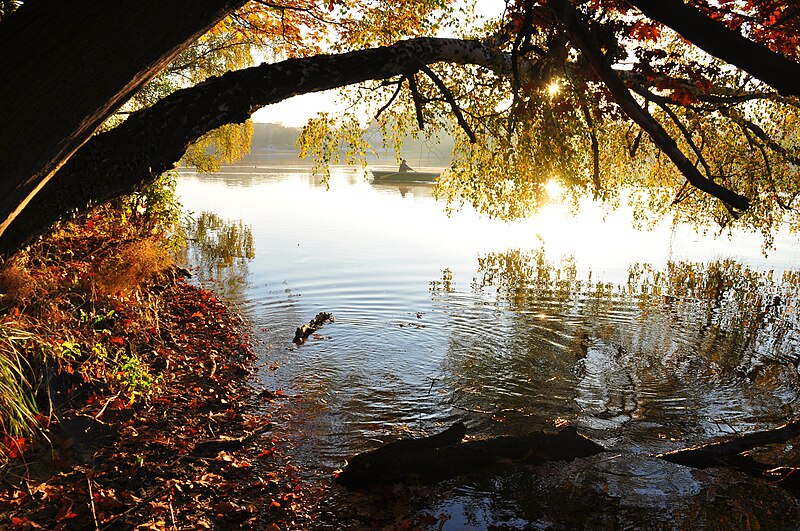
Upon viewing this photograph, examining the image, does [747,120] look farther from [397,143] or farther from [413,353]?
[413,353]

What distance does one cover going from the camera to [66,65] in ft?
7.87

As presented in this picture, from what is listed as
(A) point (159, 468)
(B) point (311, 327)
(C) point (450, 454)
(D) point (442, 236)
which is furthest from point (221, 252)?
(C) point (450, 454)

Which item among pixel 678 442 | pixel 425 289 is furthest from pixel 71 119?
pixel 425 289

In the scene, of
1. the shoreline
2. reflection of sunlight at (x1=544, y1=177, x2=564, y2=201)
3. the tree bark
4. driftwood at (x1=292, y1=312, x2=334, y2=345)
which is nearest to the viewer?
the tree bark

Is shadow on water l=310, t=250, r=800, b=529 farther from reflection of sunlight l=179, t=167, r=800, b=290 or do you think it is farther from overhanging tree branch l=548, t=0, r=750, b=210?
overhanging tree branch l=548, t=0, r=750, b=210

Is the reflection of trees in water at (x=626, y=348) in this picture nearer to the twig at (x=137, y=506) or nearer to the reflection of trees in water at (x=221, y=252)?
the twig at (x=137, y=506)

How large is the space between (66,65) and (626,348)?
38.0ft

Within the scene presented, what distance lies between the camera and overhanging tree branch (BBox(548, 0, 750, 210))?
10.8ft

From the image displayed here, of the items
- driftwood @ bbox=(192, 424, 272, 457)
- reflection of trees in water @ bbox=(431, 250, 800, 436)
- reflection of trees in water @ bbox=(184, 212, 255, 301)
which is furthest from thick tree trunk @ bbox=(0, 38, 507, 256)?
reflection of trees in water @ bbox=(184, 212, 255, 301)

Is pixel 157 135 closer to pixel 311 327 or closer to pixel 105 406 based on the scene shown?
pixel 105 406

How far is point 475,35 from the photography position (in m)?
11.5

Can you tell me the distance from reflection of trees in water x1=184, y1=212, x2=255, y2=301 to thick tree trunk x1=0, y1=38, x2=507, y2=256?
9.50 m

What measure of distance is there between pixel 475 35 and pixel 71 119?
10.4m

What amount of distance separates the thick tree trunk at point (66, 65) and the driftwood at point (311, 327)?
891cm
